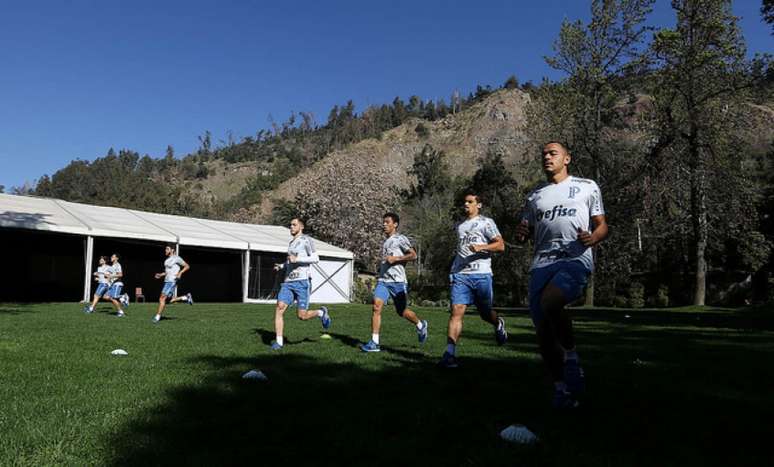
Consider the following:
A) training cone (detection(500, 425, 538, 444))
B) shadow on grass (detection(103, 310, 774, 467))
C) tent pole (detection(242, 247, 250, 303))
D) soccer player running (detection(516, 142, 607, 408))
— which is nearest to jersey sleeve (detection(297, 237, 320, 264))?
shadow on grass (detection(103, 310, 774, 467))

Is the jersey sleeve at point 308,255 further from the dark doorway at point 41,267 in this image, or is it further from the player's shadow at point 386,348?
the dark doorway at point 41,267

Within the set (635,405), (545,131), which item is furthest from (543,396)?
(545,131)

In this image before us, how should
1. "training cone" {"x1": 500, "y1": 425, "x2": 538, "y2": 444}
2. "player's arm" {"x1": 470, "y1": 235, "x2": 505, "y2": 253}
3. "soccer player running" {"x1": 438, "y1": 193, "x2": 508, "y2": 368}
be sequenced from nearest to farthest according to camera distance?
"training cone" {"x1": 500, "y1": 425, "x2": 538, "y2": 444}
"player's arm" {"x1": 470, "y1": 235, "x2": 505, "y2": 253}
"soccer player running" {"x1": 438, "y1": 193, "x2": 508, "y2": 368}

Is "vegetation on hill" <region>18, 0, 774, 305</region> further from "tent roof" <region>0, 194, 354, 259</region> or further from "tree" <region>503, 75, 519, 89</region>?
"tree" <region>503, 75, 519, 89</region>

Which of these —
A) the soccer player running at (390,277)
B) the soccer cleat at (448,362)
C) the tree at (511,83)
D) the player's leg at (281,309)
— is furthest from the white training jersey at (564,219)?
the tree at (511,83)

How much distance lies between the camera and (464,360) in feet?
24.9

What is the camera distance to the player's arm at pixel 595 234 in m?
4.57

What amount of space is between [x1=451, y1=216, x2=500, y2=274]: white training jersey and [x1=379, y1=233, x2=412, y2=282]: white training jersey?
58.1 inches

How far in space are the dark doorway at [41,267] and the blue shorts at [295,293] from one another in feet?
82.3

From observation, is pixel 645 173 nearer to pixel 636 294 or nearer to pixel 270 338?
pixel 636 294

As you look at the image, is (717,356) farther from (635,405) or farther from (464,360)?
(635,405)

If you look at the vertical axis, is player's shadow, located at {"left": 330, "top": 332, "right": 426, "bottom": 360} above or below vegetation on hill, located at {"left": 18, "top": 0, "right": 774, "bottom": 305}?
below

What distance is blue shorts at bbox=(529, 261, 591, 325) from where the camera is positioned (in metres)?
4.71

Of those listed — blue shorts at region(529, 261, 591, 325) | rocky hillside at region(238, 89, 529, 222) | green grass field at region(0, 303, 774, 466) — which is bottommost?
green grass field at region(0, 303, 774, 466)
